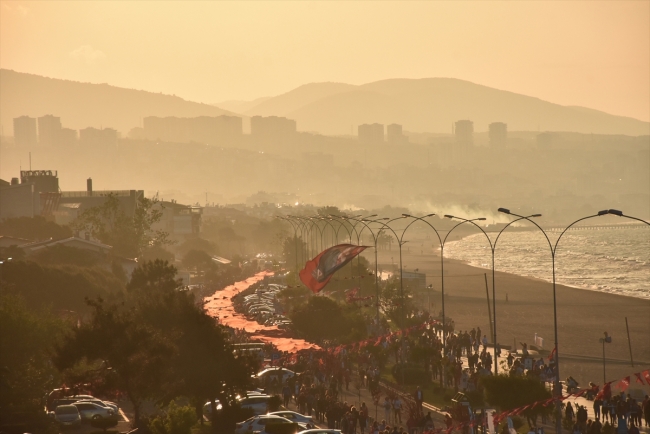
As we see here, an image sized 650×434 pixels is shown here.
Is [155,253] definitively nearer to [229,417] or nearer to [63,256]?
[63,256]

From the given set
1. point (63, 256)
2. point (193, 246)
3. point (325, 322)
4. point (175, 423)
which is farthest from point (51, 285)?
point (193, 246)

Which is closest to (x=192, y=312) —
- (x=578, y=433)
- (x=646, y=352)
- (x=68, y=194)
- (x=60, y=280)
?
(x=578, y=433)

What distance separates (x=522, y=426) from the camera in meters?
28.0

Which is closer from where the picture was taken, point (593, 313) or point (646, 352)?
point (646, 352)

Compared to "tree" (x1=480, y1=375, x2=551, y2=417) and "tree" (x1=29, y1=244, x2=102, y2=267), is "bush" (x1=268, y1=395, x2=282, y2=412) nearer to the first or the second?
"tree" (x1=480, y1=375, x2=551, y2=417)

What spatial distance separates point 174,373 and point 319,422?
4885mm

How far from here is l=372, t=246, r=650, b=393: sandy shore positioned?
141 feet

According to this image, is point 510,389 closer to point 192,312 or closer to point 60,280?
point 192,312

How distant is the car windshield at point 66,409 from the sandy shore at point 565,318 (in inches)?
800

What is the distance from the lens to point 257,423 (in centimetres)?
2545

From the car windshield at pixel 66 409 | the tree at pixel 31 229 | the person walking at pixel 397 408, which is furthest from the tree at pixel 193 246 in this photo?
the car windshield at pixel 66 409

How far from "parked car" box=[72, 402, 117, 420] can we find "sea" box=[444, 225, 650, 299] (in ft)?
170

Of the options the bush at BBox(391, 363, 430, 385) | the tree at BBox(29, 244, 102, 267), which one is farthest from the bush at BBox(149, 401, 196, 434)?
the tree at BBox(29, 244, 102, 267)

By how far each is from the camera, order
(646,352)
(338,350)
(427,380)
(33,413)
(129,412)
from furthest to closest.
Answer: (646,352) → (338,350) → (427,380) → (129,412) → (33,413)
